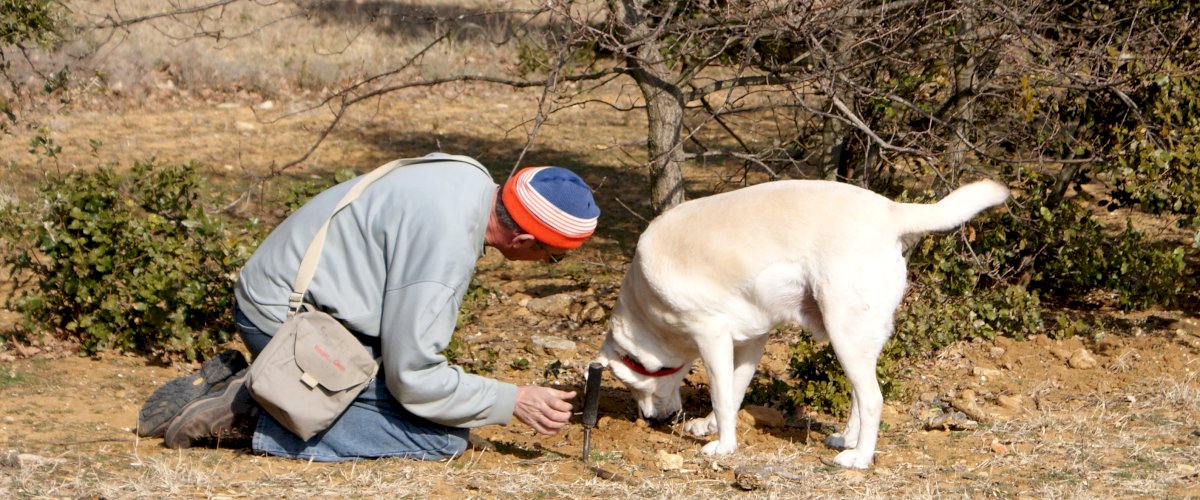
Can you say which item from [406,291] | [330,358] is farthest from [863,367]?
[330,358]

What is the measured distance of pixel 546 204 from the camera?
162 inches

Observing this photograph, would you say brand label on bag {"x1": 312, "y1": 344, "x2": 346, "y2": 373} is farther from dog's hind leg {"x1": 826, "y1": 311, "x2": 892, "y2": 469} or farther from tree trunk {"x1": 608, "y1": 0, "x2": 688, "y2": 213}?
tree trunk {"x1": 608, "y1": 0, "x2": 688, "y2": 213}

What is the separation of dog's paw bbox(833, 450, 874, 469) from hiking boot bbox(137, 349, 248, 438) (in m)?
2.50

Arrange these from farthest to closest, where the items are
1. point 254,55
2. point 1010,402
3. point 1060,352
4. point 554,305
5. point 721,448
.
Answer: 1. point 254,55
2. point 554,305
3. point 1060,352
4. point 1010,402
5. point 721,448

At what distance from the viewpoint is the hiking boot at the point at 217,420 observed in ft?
14.8

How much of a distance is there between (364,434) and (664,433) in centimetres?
172

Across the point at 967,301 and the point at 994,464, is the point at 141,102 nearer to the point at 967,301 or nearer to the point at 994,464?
the point at 967,301

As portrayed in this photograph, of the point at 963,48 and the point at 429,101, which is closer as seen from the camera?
the point at 963,48

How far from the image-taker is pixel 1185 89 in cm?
666

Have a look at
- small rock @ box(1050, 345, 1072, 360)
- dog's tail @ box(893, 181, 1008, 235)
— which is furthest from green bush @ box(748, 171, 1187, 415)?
dog's tail @ box(893, 181, 1008, 235)

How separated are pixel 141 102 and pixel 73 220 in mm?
8925

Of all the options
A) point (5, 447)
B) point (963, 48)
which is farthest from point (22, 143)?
point (963, 48)

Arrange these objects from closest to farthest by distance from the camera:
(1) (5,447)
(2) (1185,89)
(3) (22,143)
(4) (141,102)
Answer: (1) (5,447), (2) (1185,89), (3) (22,143), (4) (141,102)

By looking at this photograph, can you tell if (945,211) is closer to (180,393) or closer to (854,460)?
(854,460)
